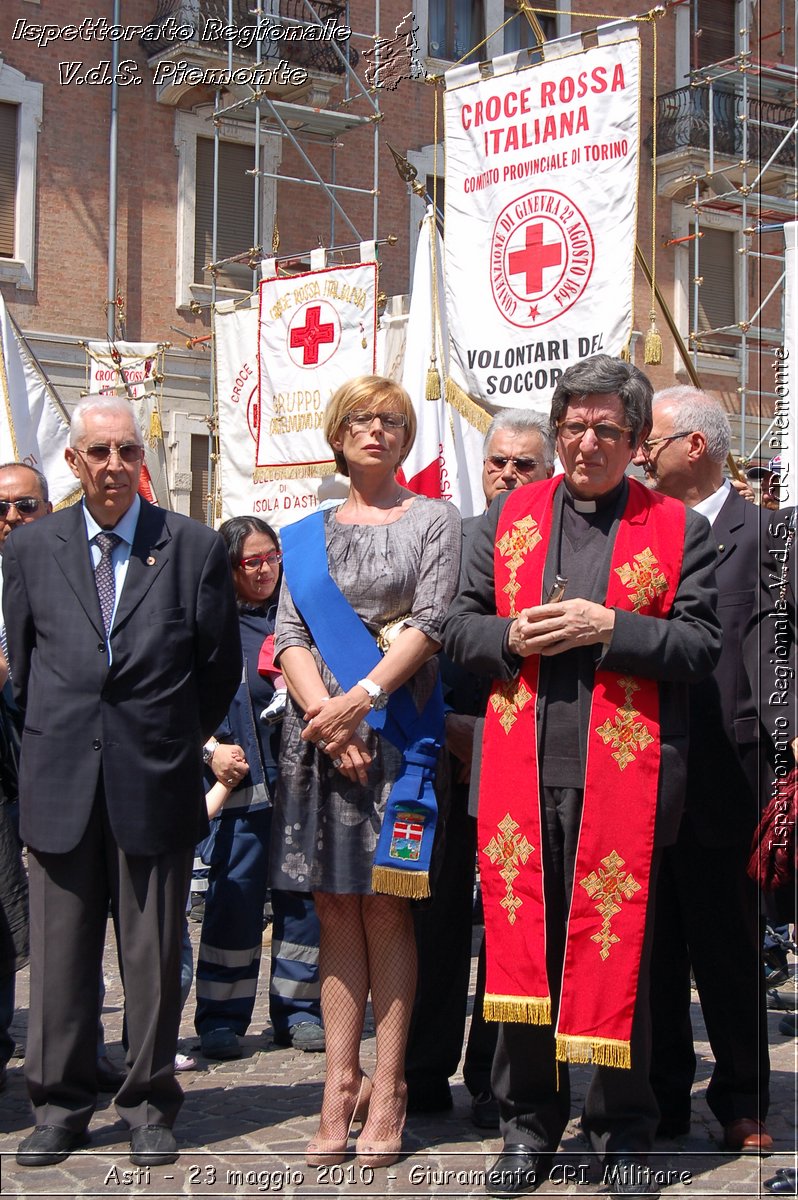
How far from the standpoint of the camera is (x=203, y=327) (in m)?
22.3

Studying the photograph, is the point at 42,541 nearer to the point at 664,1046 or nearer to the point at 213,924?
the point at 213,924

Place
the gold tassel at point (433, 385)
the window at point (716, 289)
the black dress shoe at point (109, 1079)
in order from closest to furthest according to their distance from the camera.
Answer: the black dress shoe at point (109, 1079) → the gold tassel at point (433, 385) → the window at point (716, 289)

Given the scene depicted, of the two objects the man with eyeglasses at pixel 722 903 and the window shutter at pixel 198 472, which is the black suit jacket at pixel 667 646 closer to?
the man with eyeglasses at pixel 722 903

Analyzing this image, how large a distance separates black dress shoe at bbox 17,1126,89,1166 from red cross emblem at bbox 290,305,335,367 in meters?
8.33

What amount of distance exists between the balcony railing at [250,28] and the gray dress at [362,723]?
678 inches

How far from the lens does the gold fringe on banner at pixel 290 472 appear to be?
38.9 ft

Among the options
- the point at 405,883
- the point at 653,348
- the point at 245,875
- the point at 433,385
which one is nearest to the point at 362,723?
the point at 405,883

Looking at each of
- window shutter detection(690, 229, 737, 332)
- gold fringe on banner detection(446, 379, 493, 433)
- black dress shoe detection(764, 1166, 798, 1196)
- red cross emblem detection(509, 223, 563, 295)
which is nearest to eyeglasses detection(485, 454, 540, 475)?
black dress shoe detection(764, 1166, 798, 1196)

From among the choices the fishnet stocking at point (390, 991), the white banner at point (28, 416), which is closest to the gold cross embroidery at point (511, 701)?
the fishnet stocking at point (390, 991)

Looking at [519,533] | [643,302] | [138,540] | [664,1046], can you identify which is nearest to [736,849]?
[664,1046]

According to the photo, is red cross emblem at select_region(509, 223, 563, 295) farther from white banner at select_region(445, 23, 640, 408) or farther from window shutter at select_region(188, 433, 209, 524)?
window shutter at select_region(188, 433, 209, 524)

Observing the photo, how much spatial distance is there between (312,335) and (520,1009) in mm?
8655

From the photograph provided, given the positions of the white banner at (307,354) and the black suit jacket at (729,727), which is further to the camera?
the white banner at (307,354)

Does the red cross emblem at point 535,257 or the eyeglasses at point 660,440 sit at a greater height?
the red cross emblem at point 535,257
